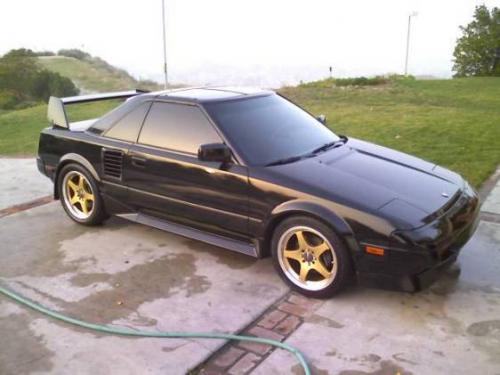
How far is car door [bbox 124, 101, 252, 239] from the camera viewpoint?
13.5 ft

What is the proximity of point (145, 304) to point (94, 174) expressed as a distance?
1.77m

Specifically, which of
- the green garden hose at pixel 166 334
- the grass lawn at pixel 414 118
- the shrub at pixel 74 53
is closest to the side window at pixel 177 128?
the green garden hose at pixel 166 334

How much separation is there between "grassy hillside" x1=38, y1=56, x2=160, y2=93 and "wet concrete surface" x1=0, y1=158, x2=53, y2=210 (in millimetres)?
26299

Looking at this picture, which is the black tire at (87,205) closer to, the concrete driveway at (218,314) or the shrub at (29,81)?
the concrete driveway at (218,314)

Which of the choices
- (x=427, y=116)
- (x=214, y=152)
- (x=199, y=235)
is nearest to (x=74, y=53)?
(x=427, y=116)

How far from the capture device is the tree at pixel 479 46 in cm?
4188

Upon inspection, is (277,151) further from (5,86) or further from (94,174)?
(5,86)

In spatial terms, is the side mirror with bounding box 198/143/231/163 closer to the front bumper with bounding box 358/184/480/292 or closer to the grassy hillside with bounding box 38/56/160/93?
the front bumper with bounding box 358/184/480/292

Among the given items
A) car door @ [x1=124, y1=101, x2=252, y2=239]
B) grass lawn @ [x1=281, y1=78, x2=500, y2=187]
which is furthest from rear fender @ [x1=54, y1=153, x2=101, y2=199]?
grass lawn @ [x1=281, y1=78, x2=500, y2=187]

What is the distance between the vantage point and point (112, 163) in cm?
490

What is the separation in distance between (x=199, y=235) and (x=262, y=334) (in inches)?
49.7

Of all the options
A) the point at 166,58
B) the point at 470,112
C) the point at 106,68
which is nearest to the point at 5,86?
the point at 106,68

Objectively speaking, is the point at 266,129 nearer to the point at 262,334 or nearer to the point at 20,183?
the point at 262,334

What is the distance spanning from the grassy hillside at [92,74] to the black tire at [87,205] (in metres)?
29.0
